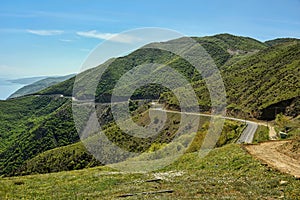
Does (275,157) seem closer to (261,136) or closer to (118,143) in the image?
(261,136)

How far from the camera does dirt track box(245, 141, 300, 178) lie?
76.0ft

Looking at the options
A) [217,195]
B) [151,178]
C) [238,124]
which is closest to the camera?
[217,195]

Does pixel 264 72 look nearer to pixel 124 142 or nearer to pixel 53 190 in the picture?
pixel 124 142

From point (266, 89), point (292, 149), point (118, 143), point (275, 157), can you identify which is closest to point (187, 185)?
point (275, 157)

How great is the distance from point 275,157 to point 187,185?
37.2 feet

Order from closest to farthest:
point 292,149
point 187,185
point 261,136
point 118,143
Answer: point 187,185, point 292,149, point 261,136, point 118,143

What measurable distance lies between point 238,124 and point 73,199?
77090 mm

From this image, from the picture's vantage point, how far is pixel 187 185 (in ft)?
66.5

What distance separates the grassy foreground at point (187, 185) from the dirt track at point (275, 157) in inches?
45.4

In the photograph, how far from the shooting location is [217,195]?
57.0ft

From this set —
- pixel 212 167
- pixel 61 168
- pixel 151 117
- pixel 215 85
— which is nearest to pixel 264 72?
pixel 215 85

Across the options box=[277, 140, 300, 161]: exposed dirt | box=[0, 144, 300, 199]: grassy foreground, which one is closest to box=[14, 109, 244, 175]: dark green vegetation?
box=[277, 140, 300, 161]: exposed dirt

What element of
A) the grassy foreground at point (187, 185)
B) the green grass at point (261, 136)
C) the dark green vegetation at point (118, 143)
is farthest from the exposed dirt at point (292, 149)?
the dark green vegetation at point (118, 143)

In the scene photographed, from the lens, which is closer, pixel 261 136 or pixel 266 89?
pixel 261 136
